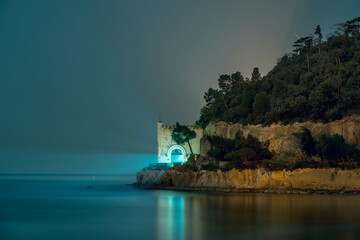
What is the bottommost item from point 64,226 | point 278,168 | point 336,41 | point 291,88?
point 64,226

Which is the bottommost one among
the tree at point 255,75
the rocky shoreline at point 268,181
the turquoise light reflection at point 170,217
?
the turquoise light reflection at point 170,217

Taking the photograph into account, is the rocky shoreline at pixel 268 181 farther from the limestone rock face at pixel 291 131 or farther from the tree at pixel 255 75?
the tree at pixel 255 75

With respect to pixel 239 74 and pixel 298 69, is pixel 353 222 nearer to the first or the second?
pixel 298 69

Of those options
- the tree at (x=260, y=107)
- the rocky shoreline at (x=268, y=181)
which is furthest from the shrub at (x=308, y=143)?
the tree at (x=260, y=107)

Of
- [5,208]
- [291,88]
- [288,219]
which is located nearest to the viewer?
[288,219]

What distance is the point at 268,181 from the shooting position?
39.4 m

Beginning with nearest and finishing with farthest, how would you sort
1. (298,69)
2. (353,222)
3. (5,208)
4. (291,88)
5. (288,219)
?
(353,222) < (288,219) < (5,208) < (291,88) < (298,69)

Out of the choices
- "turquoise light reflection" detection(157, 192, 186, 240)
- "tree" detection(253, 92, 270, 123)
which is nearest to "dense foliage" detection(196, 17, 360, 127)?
"tree" detection(253, 92, 270, 123)

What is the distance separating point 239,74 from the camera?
5838 centimetres

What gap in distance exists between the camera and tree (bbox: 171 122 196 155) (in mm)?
53775

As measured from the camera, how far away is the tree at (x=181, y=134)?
176ft

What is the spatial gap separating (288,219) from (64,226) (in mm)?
11427

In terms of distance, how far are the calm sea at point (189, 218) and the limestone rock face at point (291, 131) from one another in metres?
5.63

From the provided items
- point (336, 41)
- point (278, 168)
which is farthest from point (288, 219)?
point (336, 41)
